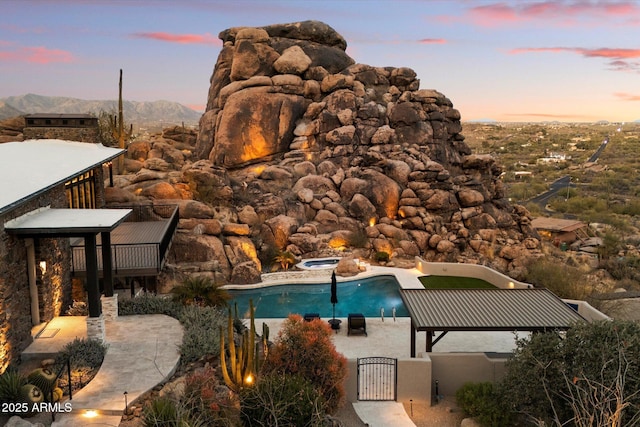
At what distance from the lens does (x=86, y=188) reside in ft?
69.6

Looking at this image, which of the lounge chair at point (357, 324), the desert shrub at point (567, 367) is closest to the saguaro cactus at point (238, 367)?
the desert shrub at point (567, 367)

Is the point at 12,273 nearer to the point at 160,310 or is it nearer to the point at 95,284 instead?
the point at 95,284

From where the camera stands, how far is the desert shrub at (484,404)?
494 inches

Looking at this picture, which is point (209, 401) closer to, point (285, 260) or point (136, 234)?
point (136, 234)

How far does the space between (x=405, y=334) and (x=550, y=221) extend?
27.9 m

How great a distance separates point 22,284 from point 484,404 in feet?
42.1

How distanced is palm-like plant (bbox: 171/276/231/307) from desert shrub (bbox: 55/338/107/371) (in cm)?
495

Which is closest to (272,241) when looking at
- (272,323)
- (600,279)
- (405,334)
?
(272,323)

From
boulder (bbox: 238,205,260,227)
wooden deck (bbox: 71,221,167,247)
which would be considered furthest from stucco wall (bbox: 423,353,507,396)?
boulder (bbox: 238,205,260,227)

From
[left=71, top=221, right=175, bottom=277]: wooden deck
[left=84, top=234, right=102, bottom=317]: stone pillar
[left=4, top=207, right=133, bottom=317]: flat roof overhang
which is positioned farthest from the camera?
[left=71, top=221, right=175, bottom=277]: wooden deck

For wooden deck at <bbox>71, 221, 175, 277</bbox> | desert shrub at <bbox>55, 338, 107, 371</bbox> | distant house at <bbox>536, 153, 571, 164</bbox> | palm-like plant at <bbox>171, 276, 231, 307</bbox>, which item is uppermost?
distant house at <bbox>536, 153, 571, 164</bbox>

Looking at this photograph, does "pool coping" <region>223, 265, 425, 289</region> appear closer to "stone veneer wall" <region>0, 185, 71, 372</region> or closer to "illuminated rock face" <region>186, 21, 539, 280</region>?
"illuminated rock face" <region>186, 21, 539, 280</region>

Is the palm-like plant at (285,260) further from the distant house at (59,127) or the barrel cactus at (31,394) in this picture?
the barrel cactus at (31,394)

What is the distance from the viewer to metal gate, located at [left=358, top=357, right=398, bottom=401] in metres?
14.3
